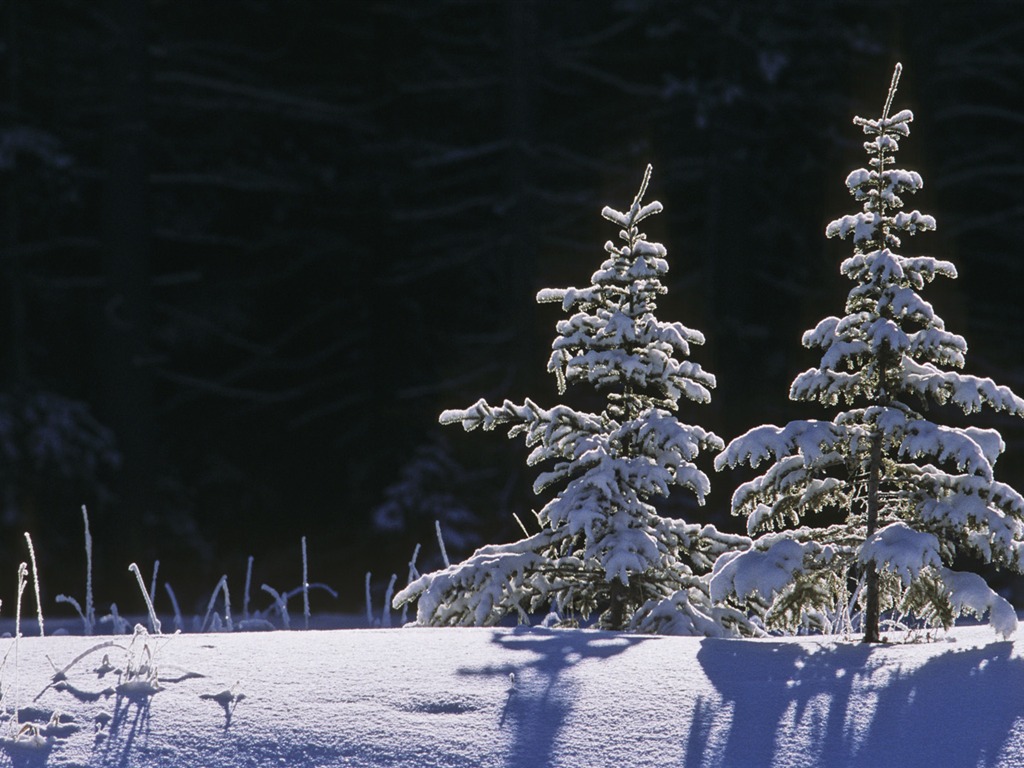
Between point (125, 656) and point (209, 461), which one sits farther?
point (209, 461)

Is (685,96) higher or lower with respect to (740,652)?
higher

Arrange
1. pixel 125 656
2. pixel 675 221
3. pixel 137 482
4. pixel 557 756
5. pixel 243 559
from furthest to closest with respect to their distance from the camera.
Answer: pixel 675 221 → pixel 243 559 → pixel 137 482 → pixel 125 656 → pixel 557 756

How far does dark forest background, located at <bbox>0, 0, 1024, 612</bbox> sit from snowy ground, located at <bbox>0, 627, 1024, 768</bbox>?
11.6 m

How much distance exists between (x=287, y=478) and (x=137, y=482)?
3.19 meters

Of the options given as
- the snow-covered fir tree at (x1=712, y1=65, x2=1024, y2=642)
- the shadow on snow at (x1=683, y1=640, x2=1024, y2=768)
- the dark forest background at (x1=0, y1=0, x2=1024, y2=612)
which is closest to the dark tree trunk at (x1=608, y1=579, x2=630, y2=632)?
the snow-covered fir tree at (x1=712, y1=65, x2=1024, y2=642)

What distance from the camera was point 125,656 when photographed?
4.39 meters

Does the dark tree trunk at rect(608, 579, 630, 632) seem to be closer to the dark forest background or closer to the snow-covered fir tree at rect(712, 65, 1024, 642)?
the snow-covered fir tree at rect(712, 65, 1024, 642)

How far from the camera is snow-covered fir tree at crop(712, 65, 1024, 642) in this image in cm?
487

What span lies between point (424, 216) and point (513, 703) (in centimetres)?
1466

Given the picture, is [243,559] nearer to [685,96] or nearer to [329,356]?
[329,356]

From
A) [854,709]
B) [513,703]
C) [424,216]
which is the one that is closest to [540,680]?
[513,703]

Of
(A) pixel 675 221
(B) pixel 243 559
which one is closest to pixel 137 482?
(B) pixel 243 559

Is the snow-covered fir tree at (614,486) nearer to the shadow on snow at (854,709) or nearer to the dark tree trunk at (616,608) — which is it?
the dark tree trunk at (616,608)

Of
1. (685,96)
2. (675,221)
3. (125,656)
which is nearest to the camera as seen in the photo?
(125,656)
